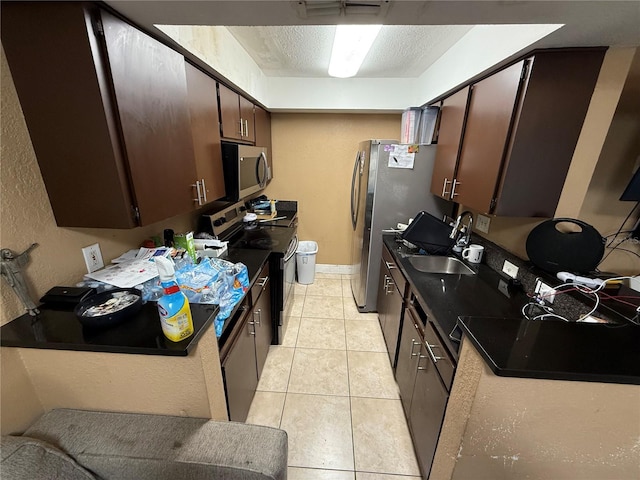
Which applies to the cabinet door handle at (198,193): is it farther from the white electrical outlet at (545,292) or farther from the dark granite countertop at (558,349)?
the white electrical outlet at (545,292)

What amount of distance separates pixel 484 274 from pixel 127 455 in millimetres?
1982

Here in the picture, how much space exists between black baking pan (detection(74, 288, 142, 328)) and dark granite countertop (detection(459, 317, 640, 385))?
4.11 feet

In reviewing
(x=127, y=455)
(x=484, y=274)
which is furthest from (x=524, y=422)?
(x=127, y=455)

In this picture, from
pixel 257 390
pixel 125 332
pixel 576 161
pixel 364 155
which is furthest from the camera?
pixel 364 155

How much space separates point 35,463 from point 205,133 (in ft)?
5.06

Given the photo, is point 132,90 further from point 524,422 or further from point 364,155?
point 364,155

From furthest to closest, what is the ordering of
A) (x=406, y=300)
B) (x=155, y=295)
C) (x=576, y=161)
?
(x=406, y=300) < (x=576, y=161) < (x=155, y=295)

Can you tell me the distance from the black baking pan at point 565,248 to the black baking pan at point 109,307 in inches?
78.2

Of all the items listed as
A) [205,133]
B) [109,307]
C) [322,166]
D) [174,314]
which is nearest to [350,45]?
[205,133]

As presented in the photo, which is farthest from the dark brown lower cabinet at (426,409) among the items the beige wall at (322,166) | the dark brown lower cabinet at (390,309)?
the beige wall at (322,166)

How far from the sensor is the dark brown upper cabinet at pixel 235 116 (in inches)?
71.4

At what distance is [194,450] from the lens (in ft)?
2.74

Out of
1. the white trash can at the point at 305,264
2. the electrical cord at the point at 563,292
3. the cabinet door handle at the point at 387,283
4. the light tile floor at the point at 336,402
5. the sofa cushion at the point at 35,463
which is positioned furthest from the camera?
the white trash can at the point at 305,264

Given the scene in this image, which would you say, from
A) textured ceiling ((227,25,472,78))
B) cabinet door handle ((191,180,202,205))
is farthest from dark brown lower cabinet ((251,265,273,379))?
textured ceiling ((227,25,472,78))
